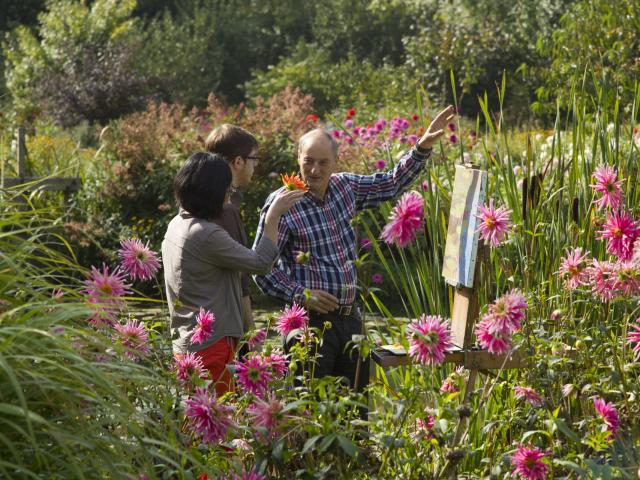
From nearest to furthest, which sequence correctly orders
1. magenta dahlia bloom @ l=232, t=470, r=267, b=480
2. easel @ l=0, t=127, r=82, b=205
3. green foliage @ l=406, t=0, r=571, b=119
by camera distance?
magenta dahlia bloom @ l=232, t=470, r=267, b=480
easel @ l=0, t=127, r=82, b=205
green foliage @ l=406, t=0, r=571, b=119

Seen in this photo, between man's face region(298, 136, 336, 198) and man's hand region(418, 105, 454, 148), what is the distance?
1.20 ft

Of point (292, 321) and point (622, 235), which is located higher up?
point (622, 235)

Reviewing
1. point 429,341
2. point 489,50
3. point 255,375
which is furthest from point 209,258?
point 489,50

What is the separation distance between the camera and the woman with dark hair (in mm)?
3148

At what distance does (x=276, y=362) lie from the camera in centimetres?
238

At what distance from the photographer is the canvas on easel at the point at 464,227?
268 centimetres

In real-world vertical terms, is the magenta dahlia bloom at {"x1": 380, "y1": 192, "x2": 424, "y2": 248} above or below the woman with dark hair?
above

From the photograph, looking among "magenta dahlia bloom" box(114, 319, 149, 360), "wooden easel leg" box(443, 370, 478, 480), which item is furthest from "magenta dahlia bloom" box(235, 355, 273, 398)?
"wooden easel leg" box(443, 370, 478, 480)

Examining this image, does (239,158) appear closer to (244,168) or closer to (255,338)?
(244,168)

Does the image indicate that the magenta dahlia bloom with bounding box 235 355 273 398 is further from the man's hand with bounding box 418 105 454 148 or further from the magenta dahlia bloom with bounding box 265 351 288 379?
the man's hand with bounding box 418 105 454 148

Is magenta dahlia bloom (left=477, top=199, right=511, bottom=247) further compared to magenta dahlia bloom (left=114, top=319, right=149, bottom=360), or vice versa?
magenta dahlia bloom (left=477, top=199, right=511, bottom=247)

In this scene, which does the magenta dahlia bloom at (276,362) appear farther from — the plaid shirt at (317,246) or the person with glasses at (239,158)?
the person with glasses at (239,158)

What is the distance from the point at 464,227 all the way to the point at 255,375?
31.9 inches

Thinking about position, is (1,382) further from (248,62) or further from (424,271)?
(248,62)
